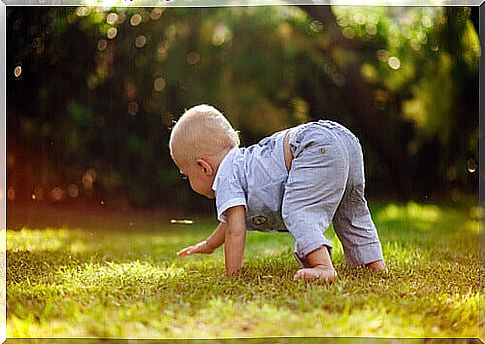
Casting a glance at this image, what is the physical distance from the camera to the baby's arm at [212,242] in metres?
3.52

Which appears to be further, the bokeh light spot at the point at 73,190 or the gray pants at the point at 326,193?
the bokeh light spot at the point at 73,190

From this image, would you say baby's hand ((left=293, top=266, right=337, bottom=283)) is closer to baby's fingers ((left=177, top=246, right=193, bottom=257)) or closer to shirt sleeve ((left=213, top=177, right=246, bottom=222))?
shirt sleeve ((left=213, top=177, right=246, bottom=222))

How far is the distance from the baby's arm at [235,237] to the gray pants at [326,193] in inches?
6.5

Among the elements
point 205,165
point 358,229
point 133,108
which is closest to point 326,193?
point 358,229

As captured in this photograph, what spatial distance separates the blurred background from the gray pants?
5.7 inches

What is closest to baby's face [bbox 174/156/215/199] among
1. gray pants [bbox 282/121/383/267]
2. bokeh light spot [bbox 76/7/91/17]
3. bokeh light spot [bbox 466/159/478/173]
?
gray pants [bbox 282/121/383/267]

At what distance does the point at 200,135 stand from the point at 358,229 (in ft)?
2.34

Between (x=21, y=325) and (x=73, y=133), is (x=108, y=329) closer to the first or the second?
(x=21, y=325)

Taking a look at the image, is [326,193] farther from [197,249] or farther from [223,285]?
[197,249]

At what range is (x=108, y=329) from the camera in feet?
→ 10.1

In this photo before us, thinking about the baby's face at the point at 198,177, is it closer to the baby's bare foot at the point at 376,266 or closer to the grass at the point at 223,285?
the grass at the point at 223,285

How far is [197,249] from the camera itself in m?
3.56

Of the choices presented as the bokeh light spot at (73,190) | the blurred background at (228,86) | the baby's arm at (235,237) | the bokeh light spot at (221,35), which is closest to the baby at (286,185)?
the baby's arm at (235,237)

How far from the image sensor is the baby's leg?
3.41 metres
